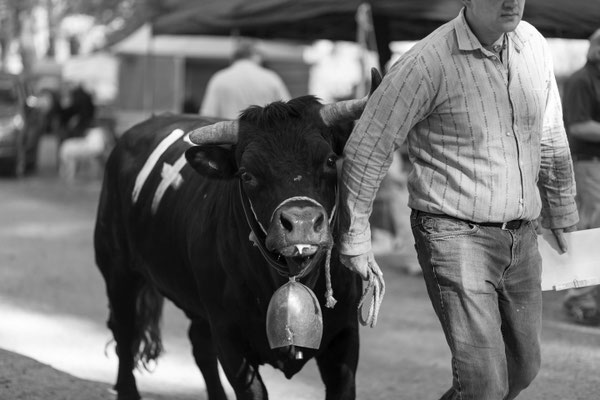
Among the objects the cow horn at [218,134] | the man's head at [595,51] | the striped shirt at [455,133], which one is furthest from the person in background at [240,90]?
the striped shirt at [455,133]

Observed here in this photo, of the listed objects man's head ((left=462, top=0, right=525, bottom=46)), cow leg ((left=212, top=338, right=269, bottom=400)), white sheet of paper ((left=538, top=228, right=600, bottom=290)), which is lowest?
cow leg ((left=212, top=338, right=269, bottom=400))

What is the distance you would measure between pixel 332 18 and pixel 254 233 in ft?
23.5

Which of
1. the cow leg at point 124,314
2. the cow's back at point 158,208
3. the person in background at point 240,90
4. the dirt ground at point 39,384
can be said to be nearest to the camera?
the cow's back at point 158,208

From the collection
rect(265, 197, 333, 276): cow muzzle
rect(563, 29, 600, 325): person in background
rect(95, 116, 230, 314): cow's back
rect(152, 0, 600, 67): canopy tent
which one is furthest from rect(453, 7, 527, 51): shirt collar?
rect(152, 0, 600, 67): canopy tent

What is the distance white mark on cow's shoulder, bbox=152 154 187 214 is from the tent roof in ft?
15.7

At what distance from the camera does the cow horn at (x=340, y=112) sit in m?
4.33

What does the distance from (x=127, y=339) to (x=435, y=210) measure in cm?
301

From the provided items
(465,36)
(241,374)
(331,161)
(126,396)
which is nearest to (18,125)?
(126,396)

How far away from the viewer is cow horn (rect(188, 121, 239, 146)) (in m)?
4.43

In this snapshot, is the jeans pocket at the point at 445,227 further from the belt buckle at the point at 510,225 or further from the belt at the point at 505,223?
the belt buckle at the point at 510,225

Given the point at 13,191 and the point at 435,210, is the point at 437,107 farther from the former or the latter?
the point at 13,191

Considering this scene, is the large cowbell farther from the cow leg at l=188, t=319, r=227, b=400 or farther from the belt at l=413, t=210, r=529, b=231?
the cow leg at l=188, t=319, r=227, b=400

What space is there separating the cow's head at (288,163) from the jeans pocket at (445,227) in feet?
1.17

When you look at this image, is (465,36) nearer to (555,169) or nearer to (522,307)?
(555,169)
